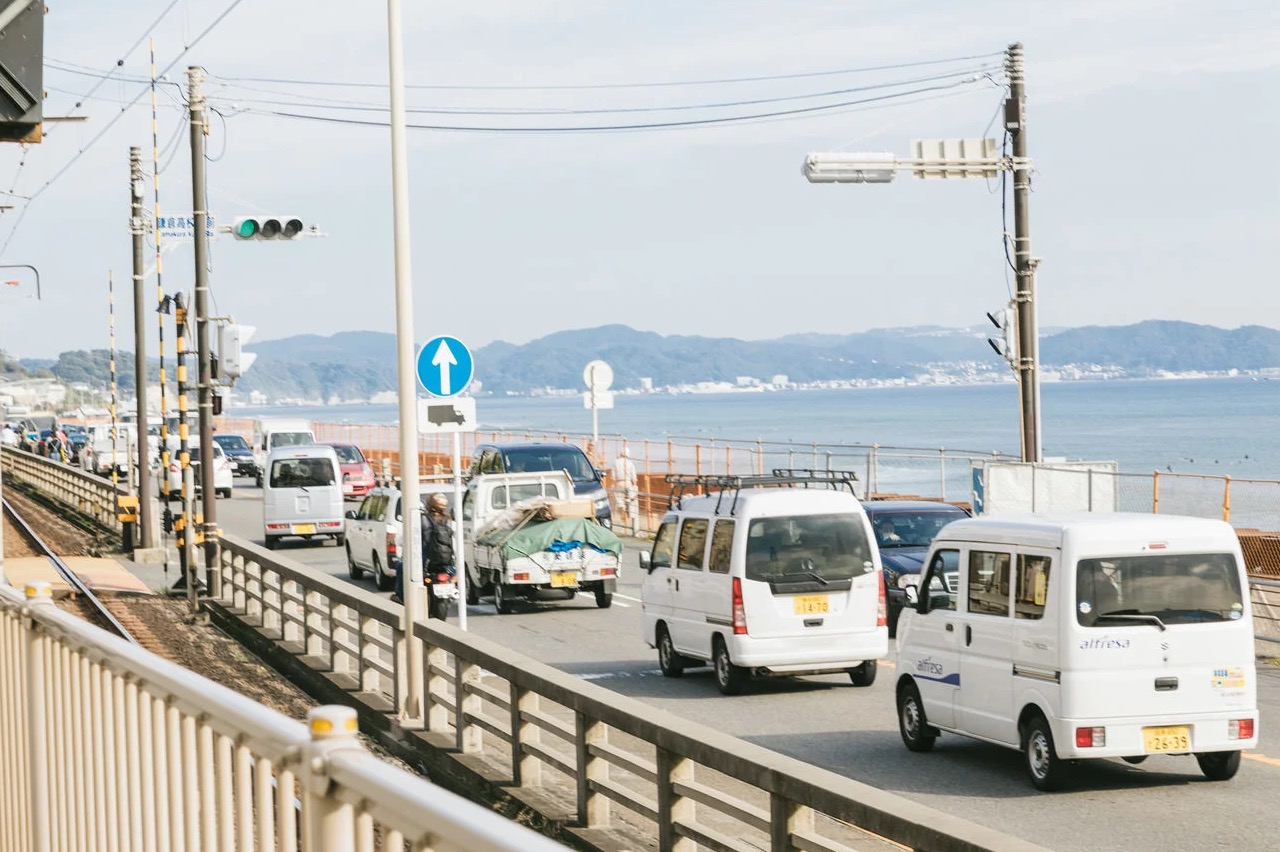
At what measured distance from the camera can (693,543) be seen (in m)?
18.1

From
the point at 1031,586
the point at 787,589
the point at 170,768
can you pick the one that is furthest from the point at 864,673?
the point at 170,768

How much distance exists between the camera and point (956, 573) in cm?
1364

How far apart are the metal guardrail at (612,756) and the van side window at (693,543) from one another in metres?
2.40

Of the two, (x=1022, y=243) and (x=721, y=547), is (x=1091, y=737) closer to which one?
(x=721, y=547)

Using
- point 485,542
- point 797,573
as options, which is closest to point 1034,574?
point 797,573

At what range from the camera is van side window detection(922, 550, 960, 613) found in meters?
13.6

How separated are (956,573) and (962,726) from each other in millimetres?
1222

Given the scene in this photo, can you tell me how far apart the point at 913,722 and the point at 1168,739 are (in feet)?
7.99

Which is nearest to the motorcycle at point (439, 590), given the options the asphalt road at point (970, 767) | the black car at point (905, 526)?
the asphalt road at point (970, 767)

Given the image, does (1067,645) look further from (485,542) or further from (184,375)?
(184,375)

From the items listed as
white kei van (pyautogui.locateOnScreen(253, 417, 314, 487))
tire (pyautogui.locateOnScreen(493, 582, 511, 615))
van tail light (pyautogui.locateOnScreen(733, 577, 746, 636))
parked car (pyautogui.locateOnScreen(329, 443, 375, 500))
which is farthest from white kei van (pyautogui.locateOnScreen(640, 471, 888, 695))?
white kei van (pyautogui.locateOnScreen(253, 417, 314, 487))

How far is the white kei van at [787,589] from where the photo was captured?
17.0 metres

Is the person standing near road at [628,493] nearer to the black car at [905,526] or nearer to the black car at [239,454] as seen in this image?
the black car at [905,526]

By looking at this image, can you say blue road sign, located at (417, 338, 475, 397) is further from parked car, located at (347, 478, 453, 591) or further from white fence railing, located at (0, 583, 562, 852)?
parked car, located at (347, 478, 453, 591)
